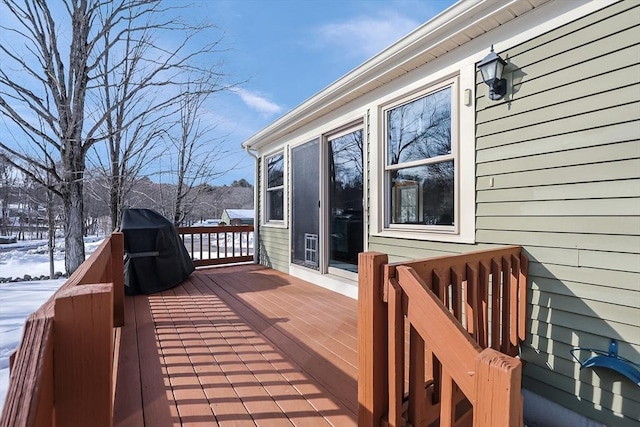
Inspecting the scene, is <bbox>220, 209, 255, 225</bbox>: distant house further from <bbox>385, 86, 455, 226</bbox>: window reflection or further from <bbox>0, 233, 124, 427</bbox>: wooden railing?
<bbox>0, 233, 124, 427</bbox>: wooden railing

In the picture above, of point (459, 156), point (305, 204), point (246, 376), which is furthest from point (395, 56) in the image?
point (246, 376)

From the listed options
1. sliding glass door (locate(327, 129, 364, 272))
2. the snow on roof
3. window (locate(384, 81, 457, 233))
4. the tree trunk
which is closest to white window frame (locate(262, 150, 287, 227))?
sliding glass door (locate(327, 129, 364, 272))

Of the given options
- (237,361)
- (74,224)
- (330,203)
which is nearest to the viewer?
(237,361)

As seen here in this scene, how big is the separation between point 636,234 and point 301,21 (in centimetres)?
635

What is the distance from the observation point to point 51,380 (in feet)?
2.37

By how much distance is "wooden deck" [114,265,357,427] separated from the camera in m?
1.74

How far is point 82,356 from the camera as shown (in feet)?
2.53

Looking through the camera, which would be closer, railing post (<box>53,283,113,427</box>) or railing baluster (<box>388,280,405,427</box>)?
railing post (<box>53,283,113,427</box>)

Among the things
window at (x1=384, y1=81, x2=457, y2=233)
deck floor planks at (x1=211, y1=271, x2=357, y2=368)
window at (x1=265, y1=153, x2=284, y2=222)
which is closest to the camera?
deck floor planks at (x1=211, y1=271, x2=357, y2=368)

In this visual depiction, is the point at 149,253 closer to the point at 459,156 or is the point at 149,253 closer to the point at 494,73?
the point at 459,156

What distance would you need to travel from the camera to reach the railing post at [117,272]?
10.0 feet

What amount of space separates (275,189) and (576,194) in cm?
459

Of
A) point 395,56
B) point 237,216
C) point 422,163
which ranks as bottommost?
point 237,216

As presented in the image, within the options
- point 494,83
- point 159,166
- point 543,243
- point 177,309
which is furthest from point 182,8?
point 543,243
